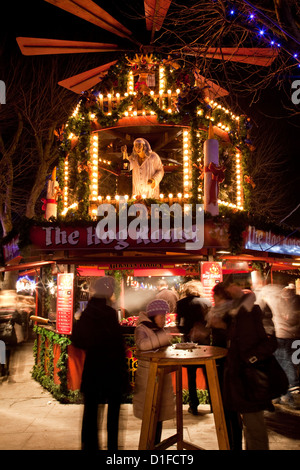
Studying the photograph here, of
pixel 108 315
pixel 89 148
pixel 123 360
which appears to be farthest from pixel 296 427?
pixel 89 148

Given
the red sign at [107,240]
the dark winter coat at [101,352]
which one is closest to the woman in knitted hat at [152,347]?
the dark winter coat at [101,352]

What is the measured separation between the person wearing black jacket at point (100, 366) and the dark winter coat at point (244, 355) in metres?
1.20

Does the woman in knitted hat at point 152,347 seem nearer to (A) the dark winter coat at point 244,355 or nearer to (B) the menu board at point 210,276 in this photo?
(A) the dark winter coat at point 244,355

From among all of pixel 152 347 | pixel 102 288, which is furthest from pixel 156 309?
pixel 102 288

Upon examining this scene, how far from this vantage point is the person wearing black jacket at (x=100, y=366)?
14.1 ft

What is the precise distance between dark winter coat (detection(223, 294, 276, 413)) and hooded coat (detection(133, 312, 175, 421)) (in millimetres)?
865

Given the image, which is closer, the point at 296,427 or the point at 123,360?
the point at 123,360

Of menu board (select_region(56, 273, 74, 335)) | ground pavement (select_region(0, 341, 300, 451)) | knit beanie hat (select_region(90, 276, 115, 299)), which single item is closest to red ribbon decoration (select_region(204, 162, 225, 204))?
menu board (select_region(56, 273, 74, 335))

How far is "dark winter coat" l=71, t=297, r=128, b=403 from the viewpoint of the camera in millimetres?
4309

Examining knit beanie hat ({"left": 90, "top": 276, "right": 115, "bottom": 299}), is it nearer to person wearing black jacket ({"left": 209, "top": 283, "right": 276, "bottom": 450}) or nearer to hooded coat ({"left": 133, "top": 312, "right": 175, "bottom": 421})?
hooded coat ({"left": 133, "top": 312, "right": 175, "bottom": 421})

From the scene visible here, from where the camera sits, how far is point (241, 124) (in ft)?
35.9

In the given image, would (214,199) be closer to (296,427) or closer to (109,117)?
(109,117)

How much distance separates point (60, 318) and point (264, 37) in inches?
256
